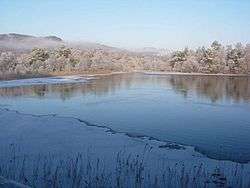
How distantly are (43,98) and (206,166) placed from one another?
15.2 m

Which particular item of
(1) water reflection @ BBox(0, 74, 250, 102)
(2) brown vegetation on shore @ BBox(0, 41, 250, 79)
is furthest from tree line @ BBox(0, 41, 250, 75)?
(1) water reflection @ BBox(0, 74, 250, 102)

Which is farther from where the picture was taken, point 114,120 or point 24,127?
point 114,120

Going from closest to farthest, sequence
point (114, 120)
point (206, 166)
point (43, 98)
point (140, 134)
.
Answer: point (206, 166) → point (140, 134) → point (114, 120) → point (43, 98)

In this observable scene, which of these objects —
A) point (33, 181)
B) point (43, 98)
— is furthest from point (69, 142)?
point (43, 98)

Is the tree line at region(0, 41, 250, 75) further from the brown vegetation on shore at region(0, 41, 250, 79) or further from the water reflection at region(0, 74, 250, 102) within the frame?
the water reflection at region(0, 74, 250, 102)

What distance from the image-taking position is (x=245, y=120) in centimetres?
1440

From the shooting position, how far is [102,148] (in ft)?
31.6

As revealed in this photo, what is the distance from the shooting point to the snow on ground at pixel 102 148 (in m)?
8.06

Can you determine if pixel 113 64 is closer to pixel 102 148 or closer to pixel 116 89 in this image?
pixel 116 89

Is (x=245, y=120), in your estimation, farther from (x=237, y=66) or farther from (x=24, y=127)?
(x=237, y=66)

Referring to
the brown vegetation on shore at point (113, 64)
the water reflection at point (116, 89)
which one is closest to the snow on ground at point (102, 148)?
the water reflection at point (116, 89)

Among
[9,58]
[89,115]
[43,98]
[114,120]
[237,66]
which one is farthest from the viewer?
[237,66]

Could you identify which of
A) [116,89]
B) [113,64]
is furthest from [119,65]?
[116,89]

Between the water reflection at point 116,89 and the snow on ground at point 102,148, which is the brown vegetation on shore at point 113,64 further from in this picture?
the snow on ground at point 102,148
